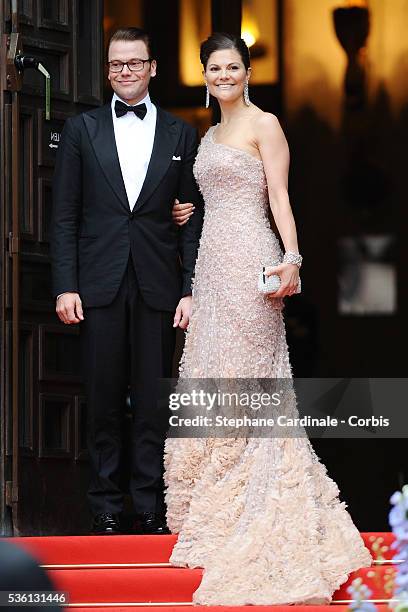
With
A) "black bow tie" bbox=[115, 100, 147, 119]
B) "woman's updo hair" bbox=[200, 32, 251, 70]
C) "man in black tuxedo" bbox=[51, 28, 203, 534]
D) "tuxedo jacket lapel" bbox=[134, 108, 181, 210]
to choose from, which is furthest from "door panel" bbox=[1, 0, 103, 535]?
"woman's updo hair" bbox=[200, 32, 251, 70]

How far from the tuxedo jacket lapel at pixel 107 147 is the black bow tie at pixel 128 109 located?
2.4 inches

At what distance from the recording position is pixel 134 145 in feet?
17.7

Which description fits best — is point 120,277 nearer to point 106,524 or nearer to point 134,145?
point 134,145

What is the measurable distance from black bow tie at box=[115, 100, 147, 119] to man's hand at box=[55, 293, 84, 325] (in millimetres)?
731

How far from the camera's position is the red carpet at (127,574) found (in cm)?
459

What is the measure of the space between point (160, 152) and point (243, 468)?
49.9 inches

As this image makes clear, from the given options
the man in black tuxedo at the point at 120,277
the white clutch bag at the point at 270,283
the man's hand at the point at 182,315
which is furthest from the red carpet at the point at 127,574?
the white clutch bag at the point at 270,283

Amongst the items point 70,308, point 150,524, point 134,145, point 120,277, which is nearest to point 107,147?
point 134,145

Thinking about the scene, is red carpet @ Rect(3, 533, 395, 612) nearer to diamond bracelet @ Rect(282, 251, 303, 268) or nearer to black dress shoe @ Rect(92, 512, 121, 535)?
black dress shoe @ Rect(92, 512, 121, 535)

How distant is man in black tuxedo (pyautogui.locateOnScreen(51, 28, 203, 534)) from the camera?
529 centimetres

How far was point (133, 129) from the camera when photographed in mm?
5414

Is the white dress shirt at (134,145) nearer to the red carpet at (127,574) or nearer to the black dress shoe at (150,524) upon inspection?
the black dress shoe at (150,524)

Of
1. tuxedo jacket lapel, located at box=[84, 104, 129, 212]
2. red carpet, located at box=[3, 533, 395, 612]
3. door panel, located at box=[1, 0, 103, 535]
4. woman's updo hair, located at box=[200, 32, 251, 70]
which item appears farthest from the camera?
door panel, located at box=[1, 0, 103, 535]

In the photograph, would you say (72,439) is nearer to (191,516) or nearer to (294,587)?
(191,516)
